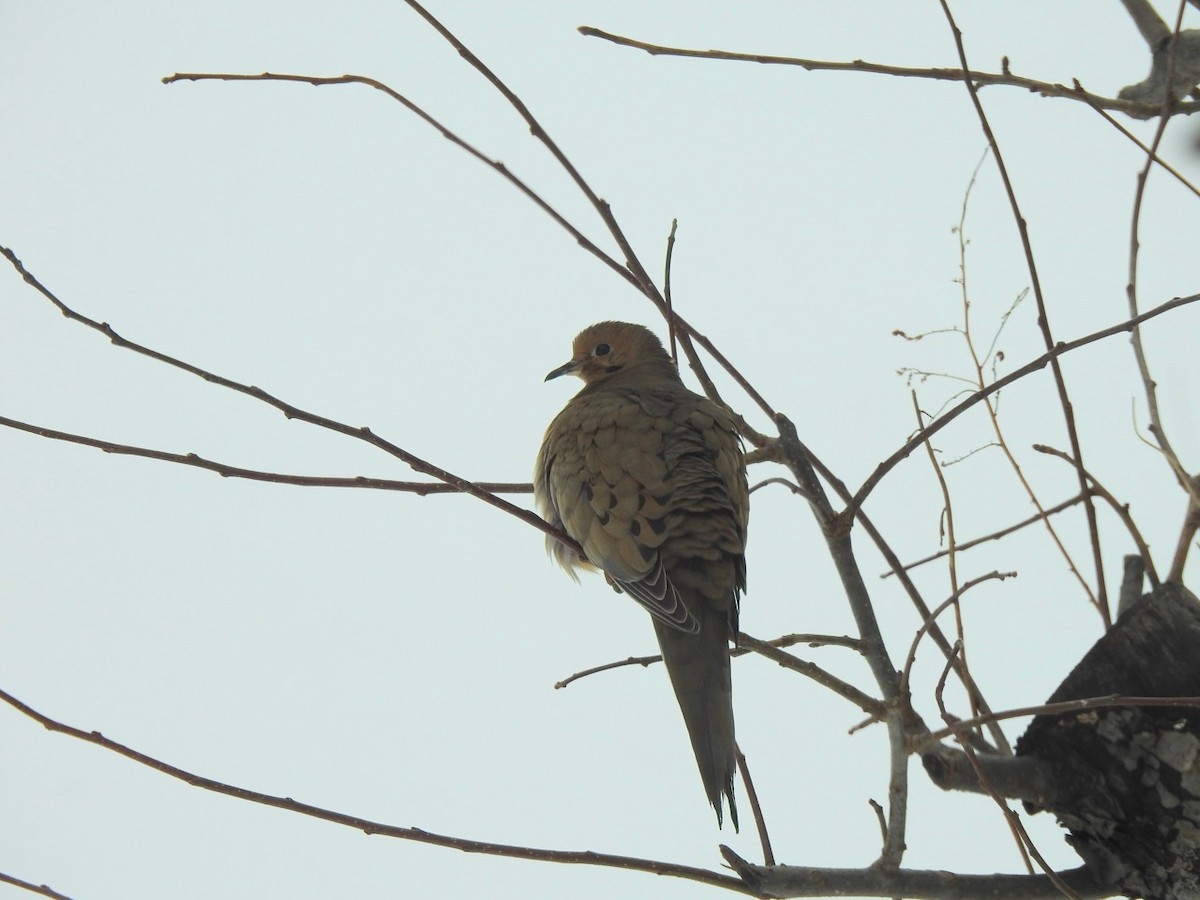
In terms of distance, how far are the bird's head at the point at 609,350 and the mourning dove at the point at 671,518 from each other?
634 mm

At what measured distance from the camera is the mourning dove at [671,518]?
2812 mm

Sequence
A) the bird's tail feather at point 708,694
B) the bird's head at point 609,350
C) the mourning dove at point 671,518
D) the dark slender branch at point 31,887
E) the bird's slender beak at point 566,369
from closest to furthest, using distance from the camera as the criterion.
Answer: the dark slender branch at point 31,887, the bird's tail feather at point 708,694, the mourning dove at point 671,518, the bird's head at point 609,350, the bird's slender beak at point 566,369

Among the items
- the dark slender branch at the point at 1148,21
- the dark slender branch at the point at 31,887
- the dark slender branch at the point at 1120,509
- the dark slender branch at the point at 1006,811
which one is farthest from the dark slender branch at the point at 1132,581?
the dark slender branch at the point at 31,887

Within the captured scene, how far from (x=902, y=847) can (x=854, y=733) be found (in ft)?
1.73

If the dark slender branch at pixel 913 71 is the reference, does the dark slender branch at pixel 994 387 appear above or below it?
below

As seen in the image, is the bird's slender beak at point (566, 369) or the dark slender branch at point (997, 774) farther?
the bird's slender beak at point (566, 369)

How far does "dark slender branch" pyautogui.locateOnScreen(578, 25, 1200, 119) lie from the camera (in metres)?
2.14

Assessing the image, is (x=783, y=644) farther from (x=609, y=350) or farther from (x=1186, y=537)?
(x=609, y=350)

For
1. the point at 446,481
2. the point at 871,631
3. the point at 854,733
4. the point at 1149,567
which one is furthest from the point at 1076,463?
the point at 446,481

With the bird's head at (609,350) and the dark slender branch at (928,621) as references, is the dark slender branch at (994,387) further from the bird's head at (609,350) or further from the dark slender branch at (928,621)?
the bird's head at (609,350)

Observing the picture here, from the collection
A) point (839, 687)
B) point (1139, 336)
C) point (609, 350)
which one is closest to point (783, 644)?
point (839, 687)

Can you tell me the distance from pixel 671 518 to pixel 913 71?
Answer: 1462 millimetres

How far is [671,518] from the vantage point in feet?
10.8

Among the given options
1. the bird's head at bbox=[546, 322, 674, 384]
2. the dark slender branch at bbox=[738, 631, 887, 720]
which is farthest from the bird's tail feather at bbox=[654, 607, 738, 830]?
the bird's head at bbox=[546, 322, 674, 384]
